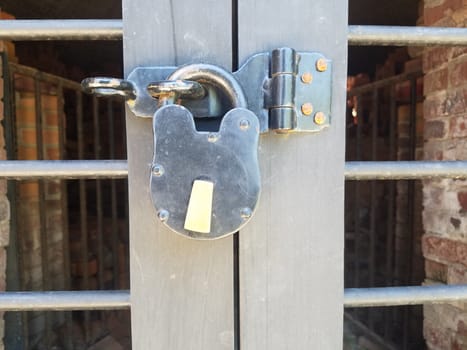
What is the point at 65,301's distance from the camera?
0.49m

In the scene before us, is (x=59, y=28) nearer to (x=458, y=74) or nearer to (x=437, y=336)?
(x=458, y=74)

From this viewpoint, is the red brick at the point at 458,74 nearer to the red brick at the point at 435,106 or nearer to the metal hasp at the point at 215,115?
the red brick at the point at 435,106

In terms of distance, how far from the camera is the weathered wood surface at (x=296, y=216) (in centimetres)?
47

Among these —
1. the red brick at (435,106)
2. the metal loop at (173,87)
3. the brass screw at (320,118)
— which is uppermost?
the red brick at (435,106)

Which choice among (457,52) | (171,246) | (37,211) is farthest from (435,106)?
(37,211)

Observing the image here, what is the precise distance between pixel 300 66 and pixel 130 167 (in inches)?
10.2

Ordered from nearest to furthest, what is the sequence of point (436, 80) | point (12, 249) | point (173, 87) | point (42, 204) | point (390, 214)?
point (173, 87), point (436, 80), point (12, 249), point (42, 204), point (390, 214)

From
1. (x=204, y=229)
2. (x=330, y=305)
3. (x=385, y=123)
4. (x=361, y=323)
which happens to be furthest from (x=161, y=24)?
(x=385, y=123)

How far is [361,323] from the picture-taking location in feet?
7.36

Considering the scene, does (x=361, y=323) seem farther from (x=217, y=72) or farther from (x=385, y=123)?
(x=217, y=72)

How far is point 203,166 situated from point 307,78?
176mm

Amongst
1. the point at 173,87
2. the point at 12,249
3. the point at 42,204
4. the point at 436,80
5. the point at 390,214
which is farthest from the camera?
the point at 390,214

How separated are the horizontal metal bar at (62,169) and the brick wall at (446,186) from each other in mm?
1048

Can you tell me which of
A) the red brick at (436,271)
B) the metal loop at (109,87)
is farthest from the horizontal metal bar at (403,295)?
the red brick at (436,271)
